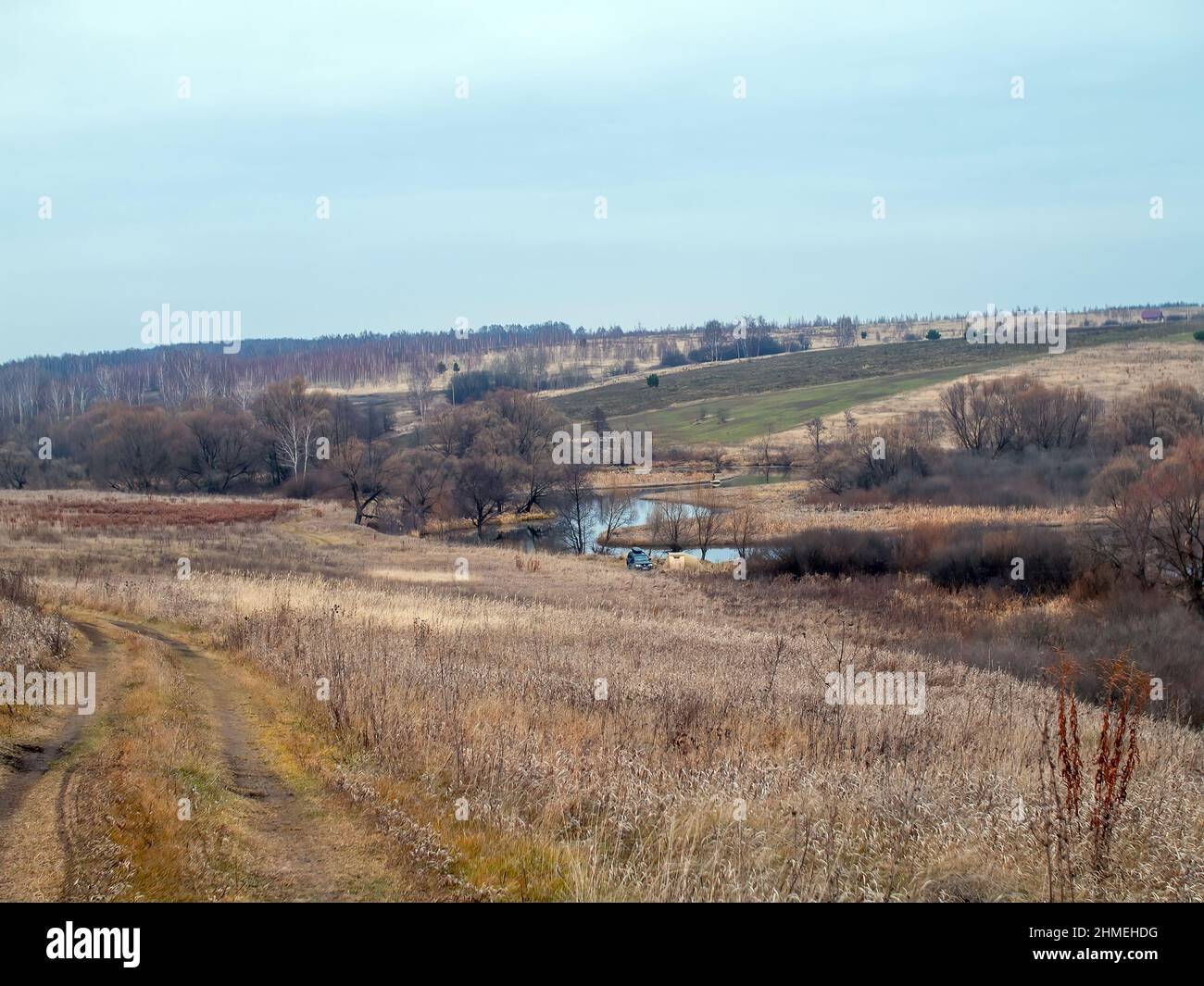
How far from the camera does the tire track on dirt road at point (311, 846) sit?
559cm

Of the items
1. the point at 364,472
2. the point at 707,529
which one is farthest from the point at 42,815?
the point at 364,472

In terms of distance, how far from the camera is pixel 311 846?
6285 millimetres

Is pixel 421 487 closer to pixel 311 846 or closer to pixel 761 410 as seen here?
pixel 761 410

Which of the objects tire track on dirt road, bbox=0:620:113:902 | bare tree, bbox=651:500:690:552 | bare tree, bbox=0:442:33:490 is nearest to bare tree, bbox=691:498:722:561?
bare tree, bbox=651:500:690:552

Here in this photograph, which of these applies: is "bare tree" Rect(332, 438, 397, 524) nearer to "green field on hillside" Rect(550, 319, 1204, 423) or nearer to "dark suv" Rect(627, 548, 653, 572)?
"dark suv" Rect(627, 548, 653, 572)

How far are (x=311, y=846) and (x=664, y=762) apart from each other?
296cm

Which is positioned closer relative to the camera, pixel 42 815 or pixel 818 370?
pixel 42 815

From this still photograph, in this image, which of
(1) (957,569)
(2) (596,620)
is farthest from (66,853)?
A: (1) (957,569)

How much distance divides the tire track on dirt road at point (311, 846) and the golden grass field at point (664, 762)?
16 cm

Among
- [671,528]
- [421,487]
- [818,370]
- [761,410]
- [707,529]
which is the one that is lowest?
[671,528]

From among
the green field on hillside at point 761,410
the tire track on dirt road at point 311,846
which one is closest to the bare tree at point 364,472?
the green field on hillside at point 761,410

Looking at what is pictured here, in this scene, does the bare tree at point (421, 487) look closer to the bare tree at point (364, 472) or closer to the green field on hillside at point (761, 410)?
the bare tree at point (364, 472)
